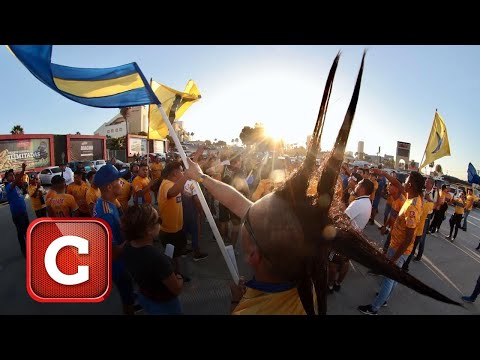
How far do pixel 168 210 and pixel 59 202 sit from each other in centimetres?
204

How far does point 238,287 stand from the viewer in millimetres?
1571

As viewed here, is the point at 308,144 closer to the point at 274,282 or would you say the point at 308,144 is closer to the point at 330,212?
the point at 330,212

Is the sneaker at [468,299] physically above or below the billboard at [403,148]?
below

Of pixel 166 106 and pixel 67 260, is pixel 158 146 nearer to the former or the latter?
pixel 166 106

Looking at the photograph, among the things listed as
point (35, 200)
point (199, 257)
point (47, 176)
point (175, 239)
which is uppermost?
point (35, 200)

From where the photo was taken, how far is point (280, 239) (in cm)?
90

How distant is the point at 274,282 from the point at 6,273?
18.2 ft

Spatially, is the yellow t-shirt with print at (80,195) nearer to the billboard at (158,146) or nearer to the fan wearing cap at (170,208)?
the fan wearing cap at (170,208)

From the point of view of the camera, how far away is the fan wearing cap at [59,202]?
13.9 ft

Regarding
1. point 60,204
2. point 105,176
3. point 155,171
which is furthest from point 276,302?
point 155,171

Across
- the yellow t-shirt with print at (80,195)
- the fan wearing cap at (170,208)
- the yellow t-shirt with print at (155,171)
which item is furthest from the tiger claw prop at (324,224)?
the yellow t-shirt with print at (155,171)

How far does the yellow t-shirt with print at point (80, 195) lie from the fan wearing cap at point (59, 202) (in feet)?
1.94
